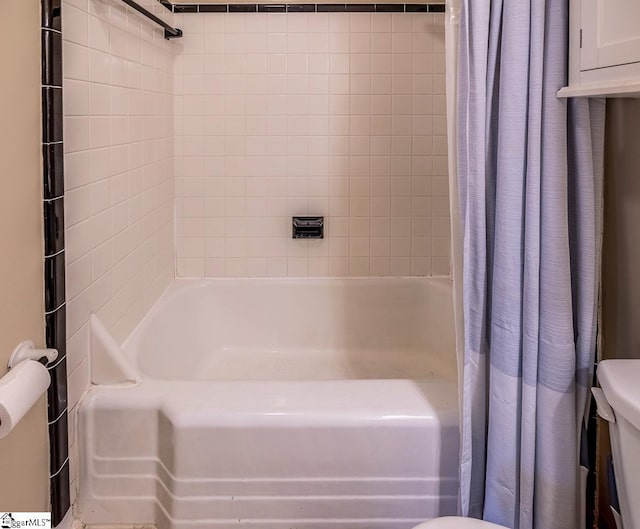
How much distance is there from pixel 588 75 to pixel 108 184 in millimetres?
1256

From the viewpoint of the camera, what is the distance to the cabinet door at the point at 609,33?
107 cm

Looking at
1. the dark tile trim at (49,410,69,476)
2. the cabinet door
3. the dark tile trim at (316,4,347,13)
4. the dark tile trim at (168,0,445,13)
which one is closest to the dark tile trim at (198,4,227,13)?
the dark tile trim at (168,0,445,13)

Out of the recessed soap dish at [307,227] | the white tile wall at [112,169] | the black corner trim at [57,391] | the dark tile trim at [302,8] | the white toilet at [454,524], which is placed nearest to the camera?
the white toilet at [454,524]

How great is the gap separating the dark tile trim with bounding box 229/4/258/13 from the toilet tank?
6.65 feet

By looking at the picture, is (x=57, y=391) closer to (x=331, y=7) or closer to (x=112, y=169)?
(x=112, y=169)

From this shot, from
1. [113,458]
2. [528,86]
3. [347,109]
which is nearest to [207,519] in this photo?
[113,458]

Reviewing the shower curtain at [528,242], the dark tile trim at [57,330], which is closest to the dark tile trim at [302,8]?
the shower curtain at [528,242]

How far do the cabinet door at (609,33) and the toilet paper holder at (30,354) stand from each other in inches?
47.7

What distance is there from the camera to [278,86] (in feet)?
8.38

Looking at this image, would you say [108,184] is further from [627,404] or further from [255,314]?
[627,404]

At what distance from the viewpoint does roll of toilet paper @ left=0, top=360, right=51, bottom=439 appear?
3.14 feet

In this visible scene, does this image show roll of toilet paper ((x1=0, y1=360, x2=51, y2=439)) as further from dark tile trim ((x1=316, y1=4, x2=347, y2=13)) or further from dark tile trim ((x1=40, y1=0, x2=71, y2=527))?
dark tile trim ((x1=316, y1=4, x2=347, y2=13))

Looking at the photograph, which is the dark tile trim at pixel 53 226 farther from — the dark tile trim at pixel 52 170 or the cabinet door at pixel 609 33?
the cabinet door at pixel 609 33

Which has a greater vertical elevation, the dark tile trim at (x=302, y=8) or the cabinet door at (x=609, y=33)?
the dark tile trim at (x=302, y=8)
